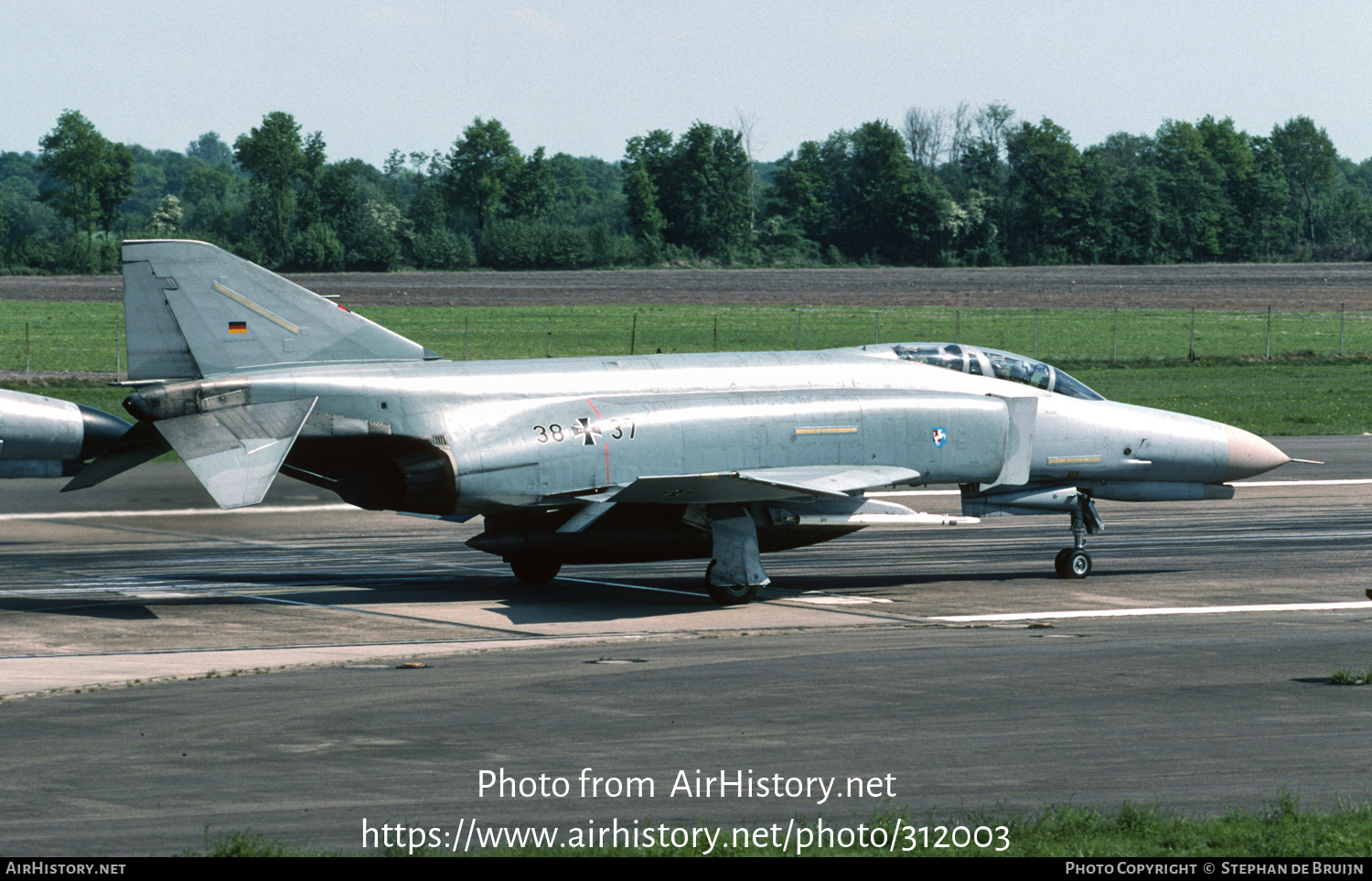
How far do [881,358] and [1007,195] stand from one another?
127447mm

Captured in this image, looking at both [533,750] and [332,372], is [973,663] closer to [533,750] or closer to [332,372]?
[533,750]

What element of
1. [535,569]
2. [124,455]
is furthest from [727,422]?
[124,455]

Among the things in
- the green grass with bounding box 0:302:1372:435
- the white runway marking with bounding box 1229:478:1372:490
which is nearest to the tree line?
the green grass with bounding box 0:302:1372:435

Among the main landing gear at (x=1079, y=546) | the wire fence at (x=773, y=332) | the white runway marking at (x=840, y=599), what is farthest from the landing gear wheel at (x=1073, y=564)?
the wire fence at (x=773, y=332)

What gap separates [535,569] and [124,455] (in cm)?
552

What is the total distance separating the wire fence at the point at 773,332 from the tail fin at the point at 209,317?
31877 mm

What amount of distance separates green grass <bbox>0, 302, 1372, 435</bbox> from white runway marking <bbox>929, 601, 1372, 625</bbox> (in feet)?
67.5

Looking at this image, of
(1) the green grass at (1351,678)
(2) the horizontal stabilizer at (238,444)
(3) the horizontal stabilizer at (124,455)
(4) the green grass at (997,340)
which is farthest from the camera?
(4) the green grass at (997,340)

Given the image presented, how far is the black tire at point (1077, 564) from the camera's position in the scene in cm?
2112

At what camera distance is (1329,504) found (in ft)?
92.5

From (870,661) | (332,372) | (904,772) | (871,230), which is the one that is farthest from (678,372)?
(871,230)

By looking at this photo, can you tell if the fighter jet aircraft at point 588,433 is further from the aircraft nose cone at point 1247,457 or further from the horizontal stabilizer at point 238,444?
the aircraft nose cone at point 1247,457

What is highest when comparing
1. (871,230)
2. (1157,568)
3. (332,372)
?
(871,230)

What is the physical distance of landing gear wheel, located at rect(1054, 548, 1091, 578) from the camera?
21.1 metres
